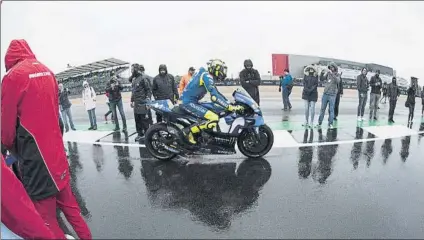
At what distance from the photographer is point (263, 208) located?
397 cm

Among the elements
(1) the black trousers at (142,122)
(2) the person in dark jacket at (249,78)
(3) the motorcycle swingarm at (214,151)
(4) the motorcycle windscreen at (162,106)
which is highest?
(2) the person in dark jacket at (249,78)

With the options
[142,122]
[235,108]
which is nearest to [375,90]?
[235,108]

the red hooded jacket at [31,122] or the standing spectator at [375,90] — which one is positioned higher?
the red hooded jacket at [31,122]

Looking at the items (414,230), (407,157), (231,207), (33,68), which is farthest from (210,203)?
(407,157)

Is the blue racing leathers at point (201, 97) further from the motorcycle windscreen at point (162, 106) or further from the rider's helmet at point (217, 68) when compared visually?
the motorcycle windscreen at point (162, 106)

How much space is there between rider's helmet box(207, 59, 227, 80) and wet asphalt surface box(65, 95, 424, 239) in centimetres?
141

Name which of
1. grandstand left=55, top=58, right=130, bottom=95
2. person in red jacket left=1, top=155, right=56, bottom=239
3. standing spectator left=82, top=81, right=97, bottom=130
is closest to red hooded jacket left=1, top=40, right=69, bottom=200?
person in red jacket left=1, top=155, right=56, bottom=239

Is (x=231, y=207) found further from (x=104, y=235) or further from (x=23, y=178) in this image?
(x=23, y=178)

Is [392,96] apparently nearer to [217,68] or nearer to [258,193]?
[217,68]

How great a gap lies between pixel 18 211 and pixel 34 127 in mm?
607

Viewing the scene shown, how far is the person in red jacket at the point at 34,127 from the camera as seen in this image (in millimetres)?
2516

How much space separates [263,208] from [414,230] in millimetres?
1510

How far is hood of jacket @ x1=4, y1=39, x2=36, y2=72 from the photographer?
269cm

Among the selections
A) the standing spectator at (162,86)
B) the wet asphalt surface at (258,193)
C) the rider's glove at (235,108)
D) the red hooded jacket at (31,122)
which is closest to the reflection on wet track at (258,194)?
the wet asphalt surface at (258,193)
